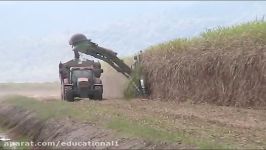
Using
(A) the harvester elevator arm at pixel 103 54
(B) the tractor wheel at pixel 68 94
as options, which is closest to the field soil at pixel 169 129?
(B) the tractor wheel at pixel 68 94

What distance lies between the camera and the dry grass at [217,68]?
75.3 feet

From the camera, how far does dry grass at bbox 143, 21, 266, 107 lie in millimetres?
22953

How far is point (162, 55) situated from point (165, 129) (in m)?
18.3

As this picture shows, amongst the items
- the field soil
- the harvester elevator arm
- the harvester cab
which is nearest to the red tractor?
the harvester cab

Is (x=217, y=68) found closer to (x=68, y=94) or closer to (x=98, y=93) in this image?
(x=98, y=93)

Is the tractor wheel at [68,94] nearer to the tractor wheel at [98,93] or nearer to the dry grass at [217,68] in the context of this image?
the tractor wheel at [98,93]

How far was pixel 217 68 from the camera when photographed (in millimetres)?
25438

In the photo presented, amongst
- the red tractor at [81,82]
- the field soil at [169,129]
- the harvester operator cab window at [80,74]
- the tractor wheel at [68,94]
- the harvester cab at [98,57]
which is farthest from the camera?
the harvester cab at [98,57]

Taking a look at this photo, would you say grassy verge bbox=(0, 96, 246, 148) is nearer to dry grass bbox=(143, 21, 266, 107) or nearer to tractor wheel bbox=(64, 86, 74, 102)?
dry grass bbox=(143, 21, 266, 107)

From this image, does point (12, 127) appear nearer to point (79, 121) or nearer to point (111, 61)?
point (79, 121)

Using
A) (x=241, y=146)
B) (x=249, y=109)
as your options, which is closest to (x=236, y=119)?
(x=249, y=109)

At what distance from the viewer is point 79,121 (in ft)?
56.6

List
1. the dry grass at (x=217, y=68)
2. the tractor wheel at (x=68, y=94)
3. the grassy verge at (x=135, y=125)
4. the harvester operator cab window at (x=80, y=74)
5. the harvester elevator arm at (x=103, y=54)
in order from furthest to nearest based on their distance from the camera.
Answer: the harvester elevator arm at (x=103, y=54) → the harvester operator cab window at (x=80, y=74) → the tractor wheel at (x=68, y=94) → the dry grass at (x=217, y=68) → the grassy verge at (x=135, y=125)

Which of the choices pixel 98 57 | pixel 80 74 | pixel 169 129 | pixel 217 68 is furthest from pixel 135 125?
pixel 98 57
